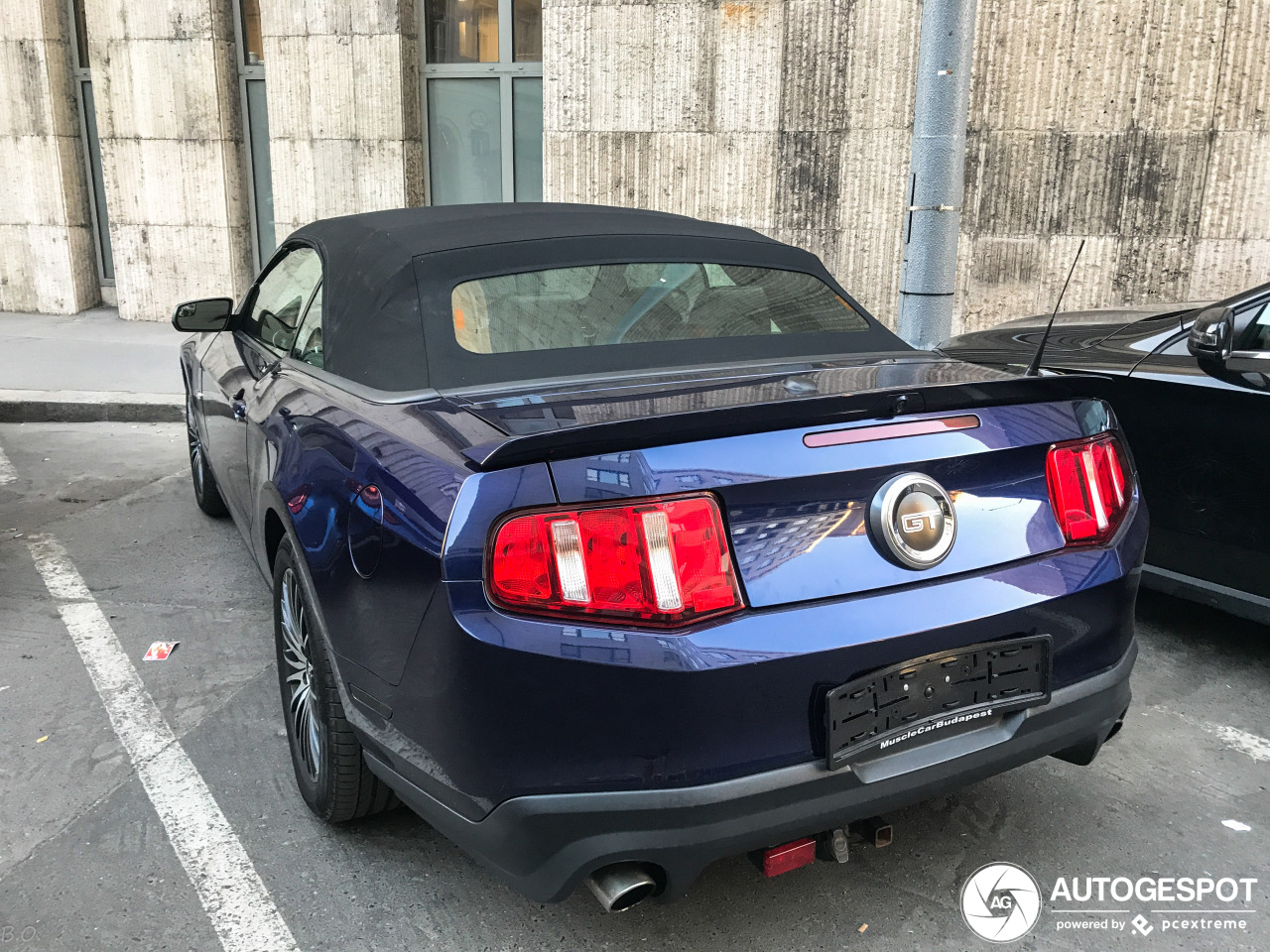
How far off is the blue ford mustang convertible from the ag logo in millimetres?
441

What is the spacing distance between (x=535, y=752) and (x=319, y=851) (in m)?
1.13

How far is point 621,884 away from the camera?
2098mm

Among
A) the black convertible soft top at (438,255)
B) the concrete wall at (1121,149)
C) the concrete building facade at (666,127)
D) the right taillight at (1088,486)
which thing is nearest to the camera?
the right taillight at (1088,486)

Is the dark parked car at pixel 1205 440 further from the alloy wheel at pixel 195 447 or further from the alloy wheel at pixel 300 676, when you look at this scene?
the alloy wheel at pixel 195 447

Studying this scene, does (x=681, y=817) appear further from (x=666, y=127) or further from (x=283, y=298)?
(x=666, y=127)

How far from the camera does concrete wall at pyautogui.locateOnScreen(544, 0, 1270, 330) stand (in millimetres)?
8562

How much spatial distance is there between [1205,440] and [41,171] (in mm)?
12322

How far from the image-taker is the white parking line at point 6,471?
6.71 metres

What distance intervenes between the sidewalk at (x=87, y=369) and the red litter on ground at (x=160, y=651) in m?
4.49

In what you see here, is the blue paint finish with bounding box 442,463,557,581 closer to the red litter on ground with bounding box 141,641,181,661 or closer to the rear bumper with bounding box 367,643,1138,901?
the rear bumper with bounding box 367,643,1138,901

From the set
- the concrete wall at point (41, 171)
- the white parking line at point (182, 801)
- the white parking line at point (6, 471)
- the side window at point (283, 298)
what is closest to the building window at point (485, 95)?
the concrete wall at point (41, 171)

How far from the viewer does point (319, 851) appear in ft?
9.43

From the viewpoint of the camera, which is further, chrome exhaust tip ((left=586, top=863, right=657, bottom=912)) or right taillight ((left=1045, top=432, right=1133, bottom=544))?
right taillight ((left=1045, top=432, right=1133, bottom=544))

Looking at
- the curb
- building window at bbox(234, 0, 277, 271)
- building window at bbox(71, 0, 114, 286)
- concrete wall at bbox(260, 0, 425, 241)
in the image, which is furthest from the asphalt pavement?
building window at bbox(71, 0, 114, 286)
